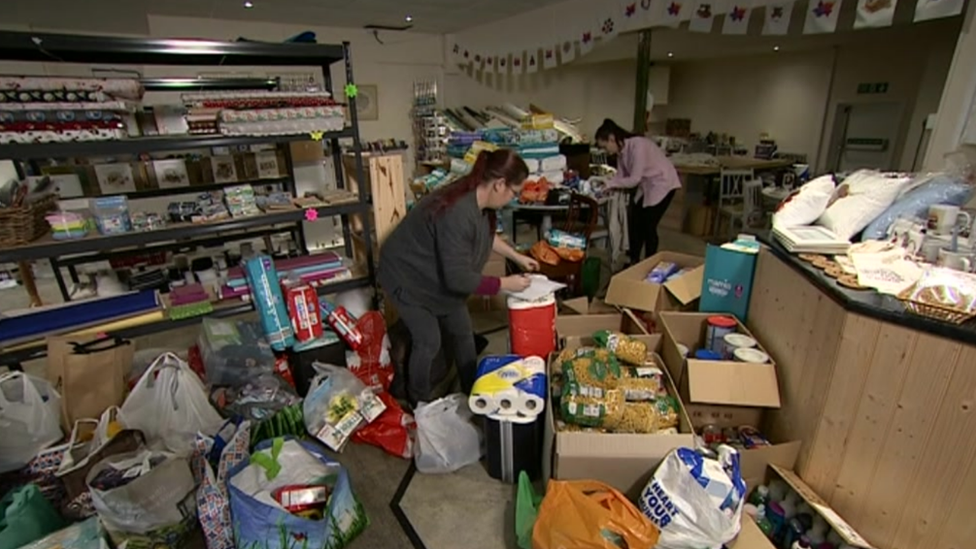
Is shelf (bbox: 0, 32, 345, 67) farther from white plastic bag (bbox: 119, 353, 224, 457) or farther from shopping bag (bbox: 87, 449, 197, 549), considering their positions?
shopping bag (bbox: 87, 449, 197, 549)

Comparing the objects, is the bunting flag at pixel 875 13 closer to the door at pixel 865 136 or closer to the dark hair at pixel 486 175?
the dark hair at pixel 486 175

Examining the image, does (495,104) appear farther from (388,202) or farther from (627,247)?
(388,202)

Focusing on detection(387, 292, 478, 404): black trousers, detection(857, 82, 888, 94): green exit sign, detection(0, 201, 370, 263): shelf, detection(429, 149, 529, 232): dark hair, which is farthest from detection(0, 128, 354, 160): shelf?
detection(857, 82, 888, 94): green exit sign

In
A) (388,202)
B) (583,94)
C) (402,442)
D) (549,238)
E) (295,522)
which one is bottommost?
(402,442)

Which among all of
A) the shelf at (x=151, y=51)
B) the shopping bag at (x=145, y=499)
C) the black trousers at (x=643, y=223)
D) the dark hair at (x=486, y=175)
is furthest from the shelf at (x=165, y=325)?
the black trousers at (x=643, y=223)

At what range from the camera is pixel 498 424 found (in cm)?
178

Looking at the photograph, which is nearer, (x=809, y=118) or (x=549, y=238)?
(x=549, y=238)

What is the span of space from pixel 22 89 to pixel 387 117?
5.10 m

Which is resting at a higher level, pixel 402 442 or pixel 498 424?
pixel 498 424

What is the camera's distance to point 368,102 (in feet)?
21.3

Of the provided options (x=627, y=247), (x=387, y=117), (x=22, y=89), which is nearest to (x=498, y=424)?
(x=22, y=89)

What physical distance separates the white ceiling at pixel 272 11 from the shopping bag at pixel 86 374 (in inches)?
163

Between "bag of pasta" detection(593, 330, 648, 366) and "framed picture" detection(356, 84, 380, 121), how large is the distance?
555 centimetres

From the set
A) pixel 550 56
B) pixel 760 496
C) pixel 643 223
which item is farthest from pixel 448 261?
pixel 550 56
